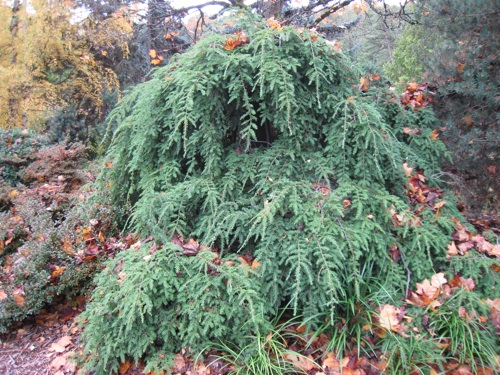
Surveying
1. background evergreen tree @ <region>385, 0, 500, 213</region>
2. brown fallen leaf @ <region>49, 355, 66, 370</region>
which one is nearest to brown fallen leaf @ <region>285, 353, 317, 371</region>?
brown fallen leaf @ <region>49, 355, 66, 370</region>

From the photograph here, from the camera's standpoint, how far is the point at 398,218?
2.59m

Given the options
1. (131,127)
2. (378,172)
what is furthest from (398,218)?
(131,127)

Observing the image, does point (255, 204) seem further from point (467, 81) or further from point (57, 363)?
point (467, 81)

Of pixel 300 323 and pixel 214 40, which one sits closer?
pixel 300 323

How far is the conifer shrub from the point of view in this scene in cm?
226

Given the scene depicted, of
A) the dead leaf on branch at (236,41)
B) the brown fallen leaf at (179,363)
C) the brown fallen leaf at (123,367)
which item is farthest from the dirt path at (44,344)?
the dead leaf on branch at (236,41)

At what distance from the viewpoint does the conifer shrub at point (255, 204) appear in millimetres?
2256

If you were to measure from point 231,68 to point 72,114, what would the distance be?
17.7ft

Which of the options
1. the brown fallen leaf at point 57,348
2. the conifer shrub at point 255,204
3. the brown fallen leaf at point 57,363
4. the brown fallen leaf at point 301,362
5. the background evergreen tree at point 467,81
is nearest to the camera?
the brown fallen leaf at point 301,362

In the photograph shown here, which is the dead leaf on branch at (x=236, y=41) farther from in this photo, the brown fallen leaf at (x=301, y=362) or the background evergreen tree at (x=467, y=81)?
the background evergreen tree at (x=467, y=81)

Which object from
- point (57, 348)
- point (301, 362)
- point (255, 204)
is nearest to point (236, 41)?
point (255, 204)

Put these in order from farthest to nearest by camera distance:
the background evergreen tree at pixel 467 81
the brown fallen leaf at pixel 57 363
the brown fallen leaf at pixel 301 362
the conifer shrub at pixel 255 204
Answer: the background evergreen tree at pixel 467 81
the brown fallen leaf at pixel 57 363
the conifer shrub at pixel 255 204
the brown fallen leaf at pixel 301 362

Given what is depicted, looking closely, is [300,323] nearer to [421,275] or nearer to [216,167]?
[421,275]

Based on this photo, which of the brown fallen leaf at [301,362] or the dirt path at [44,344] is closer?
the brown fallen leaf at [301,362]
